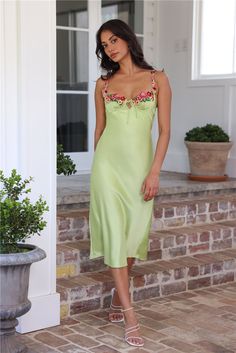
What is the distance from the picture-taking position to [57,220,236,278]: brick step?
3490 mm

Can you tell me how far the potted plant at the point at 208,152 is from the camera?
5109 mm

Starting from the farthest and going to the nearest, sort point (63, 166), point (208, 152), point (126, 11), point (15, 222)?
point (126, 11)
point (208, 152)
point (63, 166)
point (15, 222)

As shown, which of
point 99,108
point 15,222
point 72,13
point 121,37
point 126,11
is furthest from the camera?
point 126,11

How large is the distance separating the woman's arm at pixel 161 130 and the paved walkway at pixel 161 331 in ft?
2.49

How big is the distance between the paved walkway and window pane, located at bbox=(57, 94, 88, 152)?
230cm

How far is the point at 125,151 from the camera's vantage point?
2.92 meters

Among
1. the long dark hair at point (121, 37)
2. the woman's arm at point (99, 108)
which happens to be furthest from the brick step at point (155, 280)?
the long dark hair at point (121, 37)

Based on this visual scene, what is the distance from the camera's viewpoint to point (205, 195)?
4.93m

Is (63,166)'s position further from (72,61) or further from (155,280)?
(72,61)

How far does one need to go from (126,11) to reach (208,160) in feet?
5.82

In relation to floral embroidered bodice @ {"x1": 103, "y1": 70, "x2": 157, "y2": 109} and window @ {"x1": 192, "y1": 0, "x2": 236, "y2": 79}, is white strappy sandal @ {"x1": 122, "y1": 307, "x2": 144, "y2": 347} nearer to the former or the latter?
floral embroidered bodice @ {"x1": 103, "y1": 70, "x2": 157, "y2": 109}

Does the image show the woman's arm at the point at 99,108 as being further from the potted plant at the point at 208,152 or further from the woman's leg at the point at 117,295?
the potted plant at the point at 208,152

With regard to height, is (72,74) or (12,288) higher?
(72,74)

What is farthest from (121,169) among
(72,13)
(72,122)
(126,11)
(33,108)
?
(126,11)
